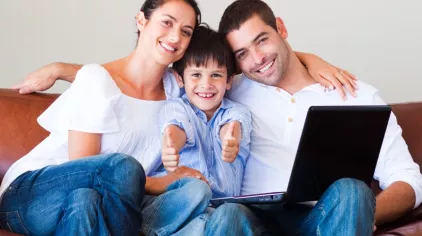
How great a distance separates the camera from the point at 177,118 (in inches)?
70.8

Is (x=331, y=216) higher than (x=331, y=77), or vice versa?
(x=331, y=77)

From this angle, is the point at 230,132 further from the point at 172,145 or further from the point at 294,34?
the point at 294,34

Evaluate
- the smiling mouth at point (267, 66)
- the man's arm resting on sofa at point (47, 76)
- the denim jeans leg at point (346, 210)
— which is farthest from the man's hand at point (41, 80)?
the denim jeans leg at point (346, 210)

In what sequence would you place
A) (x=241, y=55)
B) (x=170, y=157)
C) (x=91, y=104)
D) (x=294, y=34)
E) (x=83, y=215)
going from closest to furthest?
(x=83, y=215) < (x=170, y=157) < (x=91, y=104) < (x=241, y=55) < (x=294, y=34)

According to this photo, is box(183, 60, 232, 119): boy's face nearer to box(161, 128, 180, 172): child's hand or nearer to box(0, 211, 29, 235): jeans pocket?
box(161, 128, 180, 172): child's hand

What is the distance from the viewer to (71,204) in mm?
1430

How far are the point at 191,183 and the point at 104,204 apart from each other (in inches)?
9.4

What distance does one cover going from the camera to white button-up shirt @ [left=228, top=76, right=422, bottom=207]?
74.4 inches

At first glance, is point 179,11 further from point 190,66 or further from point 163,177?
point 163,177

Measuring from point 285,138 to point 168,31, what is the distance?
18.7 inches

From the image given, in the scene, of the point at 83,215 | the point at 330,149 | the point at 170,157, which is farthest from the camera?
the point at 170,157

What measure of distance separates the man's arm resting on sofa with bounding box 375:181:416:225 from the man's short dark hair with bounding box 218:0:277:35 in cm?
60

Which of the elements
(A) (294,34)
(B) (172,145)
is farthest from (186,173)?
(A) (294,34)

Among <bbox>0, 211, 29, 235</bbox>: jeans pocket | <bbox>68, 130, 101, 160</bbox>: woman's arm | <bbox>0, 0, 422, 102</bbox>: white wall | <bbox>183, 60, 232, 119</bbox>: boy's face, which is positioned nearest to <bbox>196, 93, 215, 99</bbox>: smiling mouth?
<bbox>183, 60, 232, 119</bbox>: boy's face
